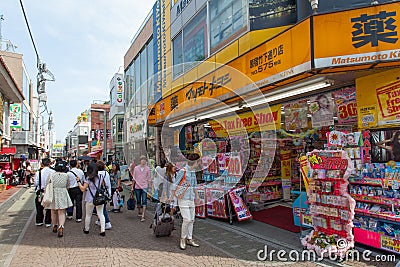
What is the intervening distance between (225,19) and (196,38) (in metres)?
2.41

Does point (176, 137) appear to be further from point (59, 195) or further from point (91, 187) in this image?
point (59, 195)

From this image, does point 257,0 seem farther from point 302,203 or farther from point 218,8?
point 302,203

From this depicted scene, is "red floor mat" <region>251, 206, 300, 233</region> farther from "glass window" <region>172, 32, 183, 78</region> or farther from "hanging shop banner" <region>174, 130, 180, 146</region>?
"glass window" <region>172, 32, 183, 78</region>

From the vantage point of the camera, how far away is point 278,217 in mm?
7773

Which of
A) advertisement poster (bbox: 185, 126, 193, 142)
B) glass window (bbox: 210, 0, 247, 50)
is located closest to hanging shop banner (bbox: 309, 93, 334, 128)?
glass window (bbox: 210, 0, 247, 50)

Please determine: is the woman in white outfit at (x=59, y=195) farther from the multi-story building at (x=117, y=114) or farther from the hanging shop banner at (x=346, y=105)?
the multi-story building at (x=117, y=114)

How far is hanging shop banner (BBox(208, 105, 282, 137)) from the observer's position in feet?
24.2

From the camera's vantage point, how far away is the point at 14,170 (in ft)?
64.4

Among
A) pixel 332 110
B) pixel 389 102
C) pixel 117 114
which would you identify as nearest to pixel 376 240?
pixel 389 102

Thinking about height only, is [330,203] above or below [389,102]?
below

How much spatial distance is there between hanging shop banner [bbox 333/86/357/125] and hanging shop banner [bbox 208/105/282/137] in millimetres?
1600

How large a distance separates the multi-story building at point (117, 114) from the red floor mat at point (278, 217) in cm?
1925

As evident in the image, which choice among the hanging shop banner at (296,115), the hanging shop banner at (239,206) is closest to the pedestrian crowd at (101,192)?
the hanging shop banner at (239,206)

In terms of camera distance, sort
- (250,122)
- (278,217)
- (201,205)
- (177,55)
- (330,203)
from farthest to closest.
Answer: (177,55) → (250,122) → (201,205) → (278,217) → (330,203)
